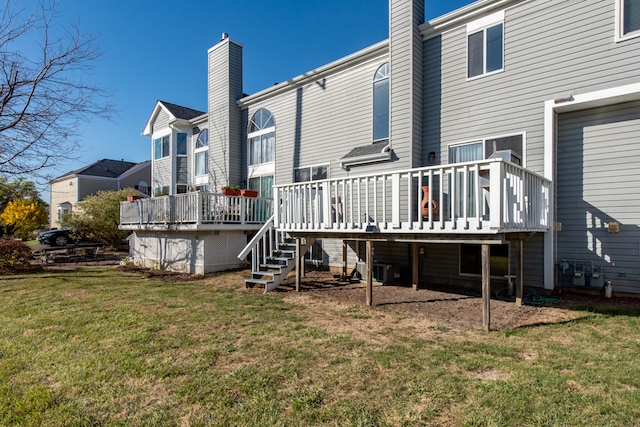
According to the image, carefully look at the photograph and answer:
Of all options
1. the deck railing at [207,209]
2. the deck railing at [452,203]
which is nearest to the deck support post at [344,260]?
the deck railing at [452,203]

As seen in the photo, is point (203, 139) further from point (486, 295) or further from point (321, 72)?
point (486, 295)

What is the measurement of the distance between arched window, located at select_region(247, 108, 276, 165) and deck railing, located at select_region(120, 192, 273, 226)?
210cm

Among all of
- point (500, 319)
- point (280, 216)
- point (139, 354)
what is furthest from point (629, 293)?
point (139, 354)

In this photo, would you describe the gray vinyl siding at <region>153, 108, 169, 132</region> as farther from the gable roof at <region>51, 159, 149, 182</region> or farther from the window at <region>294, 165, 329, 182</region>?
the gable roof at <region>51, 159, 149, 182</region>

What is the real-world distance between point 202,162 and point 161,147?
11.4ft

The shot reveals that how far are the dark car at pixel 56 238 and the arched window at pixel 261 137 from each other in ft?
51.4

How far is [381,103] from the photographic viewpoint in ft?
31.8

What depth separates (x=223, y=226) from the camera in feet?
35.2

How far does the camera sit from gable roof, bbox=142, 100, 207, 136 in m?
16.5

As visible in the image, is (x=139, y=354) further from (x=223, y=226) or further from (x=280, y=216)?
(x=223, y=226)

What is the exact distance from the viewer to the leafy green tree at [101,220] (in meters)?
18.9

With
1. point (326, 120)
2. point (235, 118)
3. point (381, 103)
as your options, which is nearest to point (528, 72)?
point (381, 103)

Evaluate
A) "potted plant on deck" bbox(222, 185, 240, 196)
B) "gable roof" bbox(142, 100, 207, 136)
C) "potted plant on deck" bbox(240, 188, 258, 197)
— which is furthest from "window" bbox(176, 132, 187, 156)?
"potted plant on deck" bbox(240, 188, 258, 197)

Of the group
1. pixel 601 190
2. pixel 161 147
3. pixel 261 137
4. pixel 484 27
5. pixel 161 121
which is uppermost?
pixel 161 121
